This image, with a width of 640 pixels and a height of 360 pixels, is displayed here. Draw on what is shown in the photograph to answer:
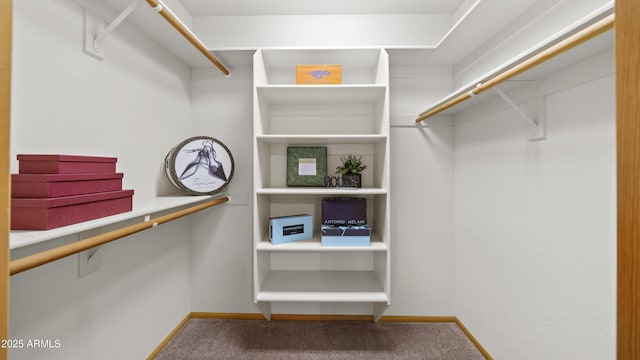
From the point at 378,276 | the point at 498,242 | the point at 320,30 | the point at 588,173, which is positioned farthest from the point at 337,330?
the point at 320,30

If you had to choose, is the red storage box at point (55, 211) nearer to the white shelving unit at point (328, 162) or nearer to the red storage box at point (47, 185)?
the red storage box at point (47, 185)

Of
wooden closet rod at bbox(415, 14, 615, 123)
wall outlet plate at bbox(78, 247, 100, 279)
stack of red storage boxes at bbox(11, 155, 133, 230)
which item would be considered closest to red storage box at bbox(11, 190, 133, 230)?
stack of red storage boxes at bbox(11, 155, 133, 230)

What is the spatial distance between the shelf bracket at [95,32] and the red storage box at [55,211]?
714 millimetres

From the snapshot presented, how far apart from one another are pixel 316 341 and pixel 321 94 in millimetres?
1602

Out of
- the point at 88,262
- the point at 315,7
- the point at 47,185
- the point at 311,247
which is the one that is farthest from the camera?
the point at 315,7

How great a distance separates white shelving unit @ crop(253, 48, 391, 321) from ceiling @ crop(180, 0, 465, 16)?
36cm

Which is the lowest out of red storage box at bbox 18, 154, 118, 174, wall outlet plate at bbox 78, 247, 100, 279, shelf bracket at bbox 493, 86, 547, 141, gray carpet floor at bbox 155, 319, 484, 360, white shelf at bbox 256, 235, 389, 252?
gray carpet floor at bbox 155, 319, 484, 360

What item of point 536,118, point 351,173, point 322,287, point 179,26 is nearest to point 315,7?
point 179,26

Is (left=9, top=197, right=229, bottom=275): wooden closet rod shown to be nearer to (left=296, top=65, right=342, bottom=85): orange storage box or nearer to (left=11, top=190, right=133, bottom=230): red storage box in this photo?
(left=11, top=190, right=133, bottom=230): red storage box

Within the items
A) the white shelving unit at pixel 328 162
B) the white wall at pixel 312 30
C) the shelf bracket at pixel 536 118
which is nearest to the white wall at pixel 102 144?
the white wall at pixel 312 30

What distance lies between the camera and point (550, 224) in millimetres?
1220

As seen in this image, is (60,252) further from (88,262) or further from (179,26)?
(179,26)

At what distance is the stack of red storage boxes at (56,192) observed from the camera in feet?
2.47

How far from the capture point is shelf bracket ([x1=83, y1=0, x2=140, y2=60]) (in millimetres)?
1189
